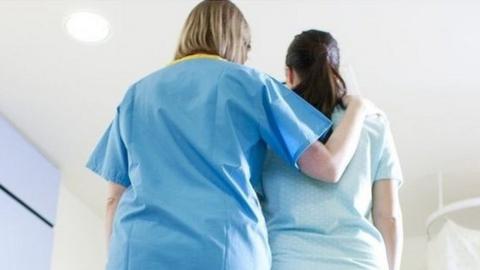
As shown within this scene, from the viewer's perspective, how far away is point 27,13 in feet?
6.40

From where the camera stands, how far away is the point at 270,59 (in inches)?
83.7

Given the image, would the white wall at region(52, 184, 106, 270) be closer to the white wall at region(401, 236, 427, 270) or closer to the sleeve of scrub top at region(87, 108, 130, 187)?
the white wall at region(401, 236, 427, 270)

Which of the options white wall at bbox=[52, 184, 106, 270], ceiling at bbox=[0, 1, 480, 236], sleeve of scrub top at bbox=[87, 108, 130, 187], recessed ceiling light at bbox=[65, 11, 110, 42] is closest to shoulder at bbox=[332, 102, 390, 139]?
sleeve of scrub top at bbox=[87, 108, 130, 187]

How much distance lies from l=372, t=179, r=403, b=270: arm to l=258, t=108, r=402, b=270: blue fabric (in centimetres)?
2

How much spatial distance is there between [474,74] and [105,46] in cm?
110

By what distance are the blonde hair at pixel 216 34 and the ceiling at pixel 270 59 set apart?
693 millimetres

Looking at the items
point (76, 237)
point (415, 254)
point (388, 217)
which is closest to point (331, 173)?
point (388, 217)

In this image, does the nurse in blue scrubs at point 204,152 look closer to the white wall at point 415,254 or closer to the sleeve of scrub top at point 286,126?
the sleeve of scrub top at point 286,126

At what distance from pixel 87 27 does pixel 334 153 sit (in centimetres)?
110

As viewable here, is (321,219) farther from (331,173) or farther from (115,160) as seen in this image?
(115,160)

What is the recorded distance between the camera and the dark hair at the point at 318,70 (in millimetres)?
1208

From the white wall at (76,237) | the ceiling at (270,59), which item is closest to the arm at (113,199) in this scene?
the ceiling at (270,59)

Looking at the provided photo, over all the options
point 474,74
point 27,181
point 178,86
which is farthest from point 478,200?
point 178,86

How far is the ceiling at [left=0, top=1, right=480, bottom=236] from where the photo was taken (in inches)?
76.3
